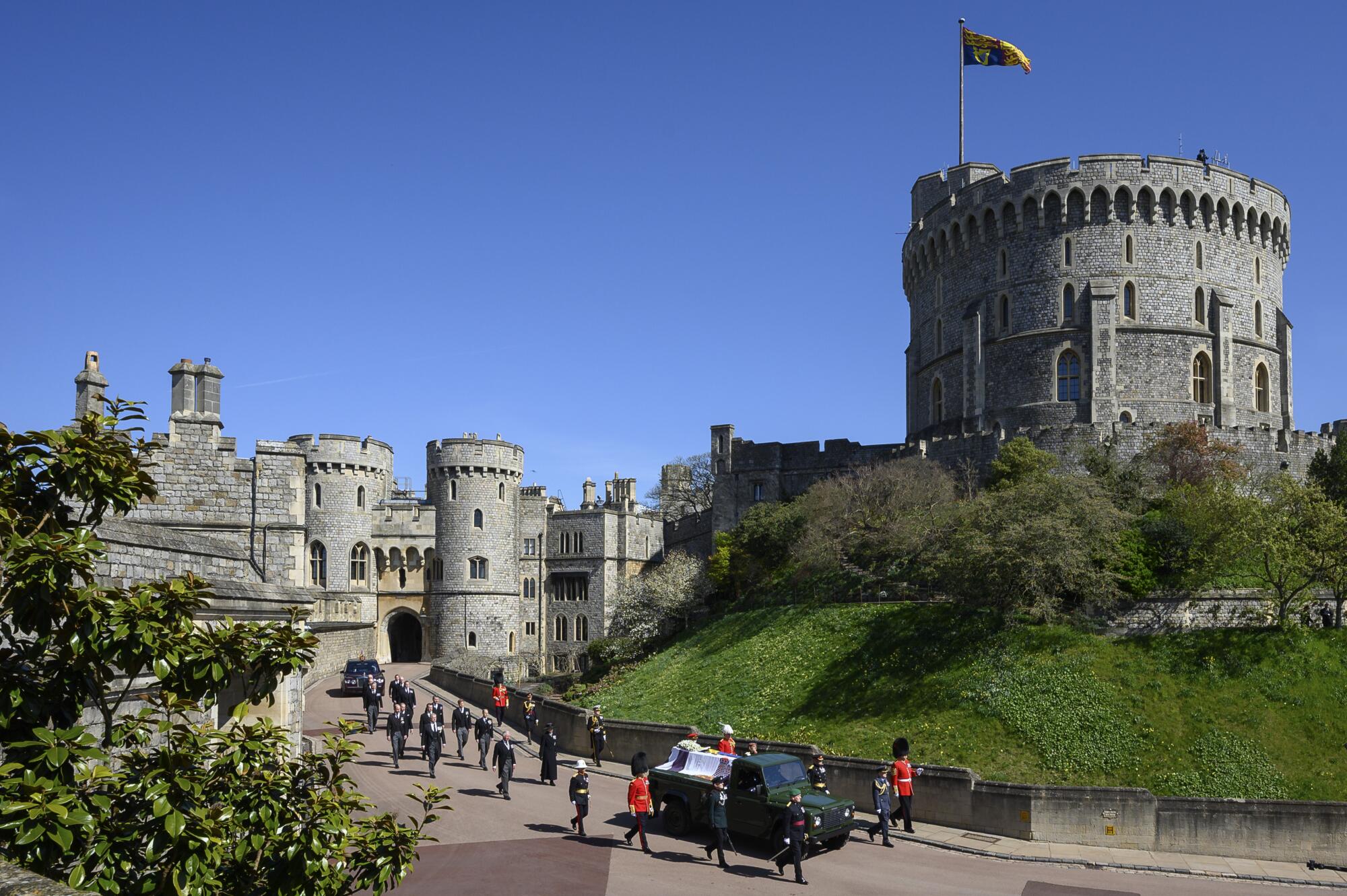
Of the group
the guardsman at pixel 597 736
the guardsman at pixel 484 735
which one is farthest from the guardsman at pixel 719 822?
the guardsman at pixel 597 736

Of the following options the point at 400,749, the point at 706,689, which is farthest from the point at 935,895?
the point at 706,689

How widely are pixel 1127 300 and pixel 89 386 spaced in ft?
141

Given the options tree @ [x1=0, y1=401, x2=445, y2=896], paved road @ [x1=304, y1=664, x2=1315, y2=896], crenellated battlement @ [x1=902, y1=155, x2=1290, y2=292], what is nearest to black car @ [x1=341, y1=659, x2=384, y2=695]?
paved road @ [x1=304, y1=664, x2=1315, y2=896]

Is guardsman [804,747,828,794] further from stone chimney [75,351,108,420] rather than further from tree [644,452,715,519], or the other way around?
tree [644,452,715,519]

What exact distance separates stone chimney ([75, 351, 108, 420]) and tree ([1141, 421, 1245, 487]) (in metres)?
33.0

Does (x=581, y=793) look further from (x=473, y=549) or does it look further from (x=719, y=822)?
(x=473, y=549)

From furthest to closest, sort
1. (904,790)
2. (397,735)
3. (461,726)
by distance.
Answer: (461,726), (397,735), (904,790)

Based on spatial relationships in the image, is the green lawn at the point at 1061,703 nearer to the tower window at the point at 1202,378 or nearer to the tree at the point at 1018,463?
the tree at the point at 1018,463

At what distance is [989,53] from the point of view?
52.3 meters

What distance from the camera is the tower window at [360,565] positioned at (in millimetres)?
65000

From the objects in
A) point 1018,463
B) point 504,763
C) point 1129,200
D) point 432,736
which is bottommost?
point 504,763

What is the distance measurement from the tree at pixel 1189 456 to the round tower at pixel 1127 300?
556cm

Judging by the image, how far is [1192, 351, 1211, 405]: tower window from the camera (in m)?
48.4

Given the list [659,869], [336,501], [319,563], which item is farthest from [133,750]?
[319,563]
